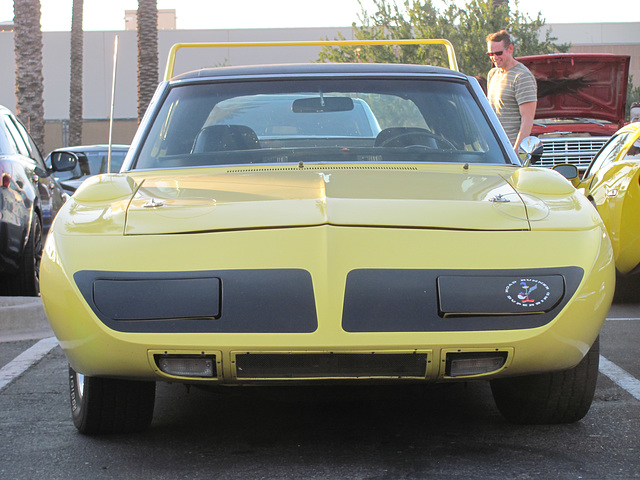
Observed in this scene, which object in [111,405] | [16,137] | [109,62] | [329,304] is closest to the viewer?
[329,304]

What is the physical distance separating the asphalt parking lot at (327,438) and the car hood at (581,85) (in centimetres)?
969

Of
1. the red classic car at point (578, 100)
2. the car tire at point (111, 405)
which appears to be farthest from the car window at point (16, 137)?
the red classic car at point (578, 100)

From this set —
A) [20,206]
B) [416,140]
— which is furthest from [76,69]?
[416,140]

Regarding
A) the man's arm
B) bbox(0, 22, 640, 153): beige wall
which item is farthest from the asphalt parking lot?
bbox(0, 22, 640, 153): beige wall

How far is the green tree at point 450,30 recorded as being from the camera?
65.2 ft

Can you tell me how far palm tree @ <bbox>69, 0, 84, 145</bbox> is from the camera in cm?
2648

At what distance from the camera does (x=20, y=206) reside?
6926mm

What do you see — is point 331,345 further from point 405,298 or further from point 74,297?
point 74,297

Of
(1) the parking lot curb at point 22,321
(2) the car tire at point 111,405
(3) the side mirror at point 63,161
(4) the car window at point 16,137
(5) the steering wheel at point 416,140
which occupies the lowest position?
(1) the parking lot curb at point 22,321

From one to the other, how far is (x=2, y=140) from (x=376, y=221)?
4.69m

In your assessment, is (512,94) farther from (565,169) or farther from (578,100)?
(578,100)

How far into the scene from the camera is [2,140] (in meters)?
7.17

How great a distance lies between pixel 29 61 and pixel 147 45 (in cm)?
265

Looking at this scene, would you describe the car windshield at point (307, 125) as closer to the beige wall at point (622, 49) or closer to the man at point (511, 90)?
the man at point (511, 90)
